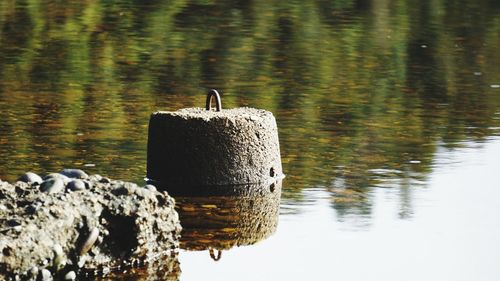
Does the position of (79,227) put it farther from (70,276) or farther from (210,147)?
(210,147)

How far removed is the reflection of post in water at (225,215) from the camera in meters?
8.14

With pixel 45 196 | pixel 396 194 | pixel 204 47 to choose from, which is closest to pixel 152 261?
pixel 45 196

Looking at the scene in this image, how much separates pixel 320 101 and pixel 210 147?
473 cm

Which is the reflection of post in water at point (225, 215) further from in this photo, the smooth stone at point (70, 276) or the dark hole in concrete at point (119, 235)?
the smooth stone at point (70, 276)

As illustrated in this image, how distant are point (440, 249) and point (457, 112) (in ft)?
17.7

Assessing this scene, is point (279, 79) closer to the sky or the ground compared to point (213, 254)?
closer to the ground

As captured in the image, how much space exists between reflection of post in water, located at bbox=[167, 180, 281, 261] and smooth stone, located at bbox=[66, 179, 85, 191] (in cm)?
77

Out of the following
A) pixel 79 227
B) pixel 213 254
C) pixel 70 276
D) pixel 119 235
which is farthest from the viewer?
pixel 213 254

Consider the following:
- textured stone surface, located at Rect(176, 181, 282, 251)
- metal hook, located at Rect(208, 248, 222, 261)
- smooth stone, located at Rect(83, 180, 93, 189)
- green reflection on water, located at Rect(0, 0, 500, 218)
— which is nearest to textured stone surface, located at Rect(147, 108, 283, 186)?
textured stone surface, located at Rect(176, 181, 282, 251)

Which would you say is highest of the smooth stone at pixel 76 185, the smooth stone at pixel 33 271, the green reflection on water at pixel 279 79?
Result: the smooth stone at pixel 76 185

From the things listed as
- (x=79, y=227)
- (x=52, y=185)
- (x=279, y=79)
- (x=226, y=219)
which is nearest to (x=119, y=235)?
(x=79, y=227)

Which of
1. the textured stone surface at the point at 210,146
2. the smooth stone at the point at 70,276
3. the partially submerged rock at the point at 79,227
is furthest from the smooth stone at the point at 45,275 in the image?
the textured stone surface at the point at 210,146

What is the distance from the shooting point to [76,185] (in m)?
7.46

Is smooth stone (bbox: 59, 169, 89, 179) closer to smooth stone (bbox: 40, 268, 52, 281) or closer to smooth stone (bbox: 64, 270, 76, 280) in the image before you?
smooth stone (bbox: 64, 270, 76, 280)
